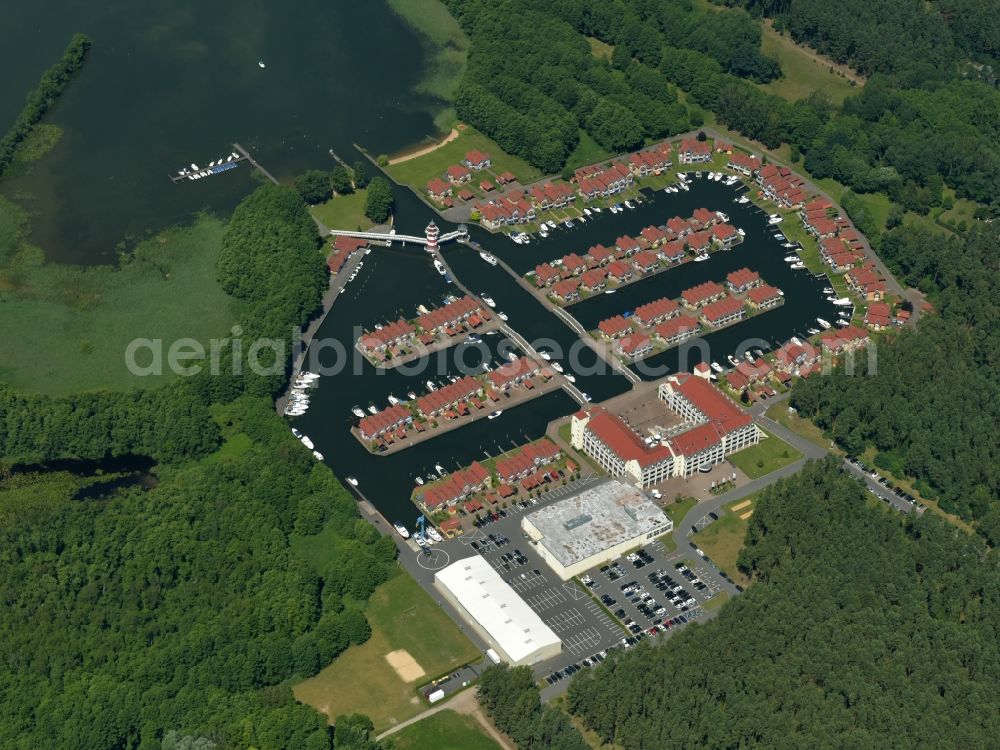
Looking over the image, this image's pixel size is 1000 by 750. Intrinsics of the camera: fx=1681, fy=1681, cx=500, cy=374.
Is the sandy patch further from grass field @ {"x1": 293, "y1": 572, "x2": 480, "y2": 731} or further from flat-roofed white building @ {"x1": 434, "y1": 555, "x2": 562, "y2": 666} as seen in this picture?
flat-roofed white building @ {"x1": 434, "y1": 555, "x2": 562, "y2": 666}

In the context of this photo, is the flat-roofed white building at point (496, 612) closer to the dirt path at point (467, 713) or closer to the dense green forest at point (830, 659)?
the dirt path at point (467, 713)

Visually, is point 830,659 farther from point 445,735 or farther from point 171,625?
point 171,625

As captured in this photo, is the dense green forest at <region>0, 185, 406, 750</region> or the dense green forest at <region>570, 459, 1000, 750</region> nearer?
the dense green forest at <region>570, 459, 1000, 750</region>

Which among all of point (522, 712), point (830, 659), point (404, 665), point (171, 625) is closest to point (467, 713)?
point (522, 712)

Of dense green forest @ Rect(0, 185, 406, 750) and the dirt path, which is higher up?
the dirt path

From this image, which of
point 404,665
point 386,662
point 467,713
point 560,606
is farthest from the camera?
point 560,606

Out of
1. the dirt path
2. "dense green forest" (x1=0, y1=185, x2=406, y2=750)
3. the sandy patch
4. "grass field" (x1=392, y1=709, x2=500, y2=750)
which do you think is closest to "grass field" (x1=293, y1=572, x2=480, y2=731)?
the sandy patch

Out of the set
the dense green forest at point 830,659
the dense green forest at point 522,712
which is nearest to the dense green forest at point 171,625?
the dense green forest at point 522,712
